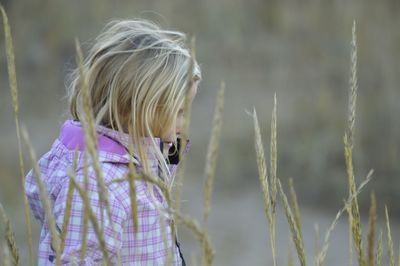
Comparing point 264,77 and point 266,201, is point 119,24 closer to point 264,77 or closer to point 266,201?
point 266,201

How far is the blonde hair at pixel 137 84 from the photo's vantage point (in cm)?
159

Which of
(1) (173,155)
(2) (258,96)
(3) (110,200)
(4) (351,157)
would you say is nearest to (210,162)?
(4) (351,157)

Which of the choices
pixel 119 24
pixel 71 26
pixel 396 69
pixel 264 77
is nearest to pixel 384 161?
pixel 396 69

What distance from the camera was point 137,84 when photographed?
1596mm

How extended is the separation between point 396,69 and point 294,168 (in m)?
1.34

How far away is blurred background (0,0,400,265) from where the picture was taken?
533cm

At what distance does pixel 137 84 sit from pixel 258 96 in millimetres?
5154

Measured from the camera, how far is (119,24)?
1.72 meters

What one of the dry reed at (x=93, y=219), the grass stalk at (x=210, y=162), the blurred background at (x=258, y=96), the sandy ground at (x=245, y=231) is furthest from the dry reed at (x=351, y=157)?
the blurred background at (x=258, y=96)

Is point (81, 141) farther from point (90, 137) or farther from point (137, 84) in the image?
point (90, 137)

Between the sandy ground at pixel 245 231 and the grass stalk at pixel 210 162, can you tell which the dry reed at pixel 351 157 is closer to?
the grass stalk at pixel 210 162

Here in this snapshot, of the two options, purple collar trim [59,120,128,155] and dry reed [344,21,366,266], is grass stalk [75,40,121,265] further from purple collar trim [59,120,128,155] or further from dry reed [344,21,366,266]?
purple collar trim [59,120,128,155]

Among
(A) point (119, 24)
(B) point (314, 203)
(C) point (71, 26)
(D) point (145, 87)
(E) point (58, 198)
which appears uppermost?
(C) point (71, 26)

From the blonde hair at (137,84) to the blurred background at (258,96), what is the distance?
131 inches
